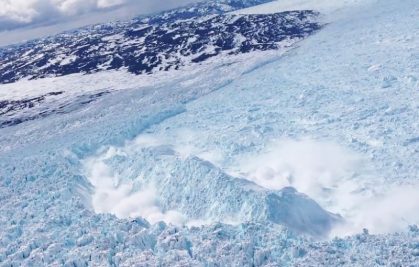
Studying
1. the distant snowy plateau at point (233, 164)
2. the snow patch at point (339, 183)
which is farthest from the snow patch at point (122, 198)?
the snow patch at point (339, 183)

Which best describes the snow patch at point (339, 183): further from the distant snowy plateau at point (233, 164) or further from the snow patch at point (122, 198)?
the snow patch at point (122, 198)

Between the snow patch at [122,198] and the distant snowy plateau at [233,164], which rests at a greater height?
the distant snowy plateau at [233,164]

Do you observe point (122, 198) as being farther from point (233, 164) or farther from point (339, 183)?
point (339, 183)

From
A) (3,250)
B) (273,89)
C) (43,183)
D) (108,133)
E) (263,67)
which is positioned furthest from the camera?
(263,67)

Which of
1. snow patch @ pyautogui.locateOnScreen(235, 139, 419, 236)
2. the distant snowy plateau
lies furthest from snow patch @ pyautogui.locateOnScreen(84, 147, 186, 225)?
snow patch @ pyautogui.locateOnScreen(235, 139, 419, 236)

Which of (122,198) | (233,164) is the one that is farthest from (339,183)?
(122,198)

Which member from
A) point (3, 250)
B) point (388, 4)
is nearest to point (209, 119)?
point (3, 250)

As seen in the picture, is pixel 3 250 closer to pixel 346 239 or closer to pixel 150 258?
pixel 150 258

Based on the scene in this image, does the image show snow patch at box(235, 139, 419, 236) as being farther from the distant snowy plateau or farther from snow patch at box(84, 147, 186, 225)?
snow patch at box(84, 147, 186, 225)
